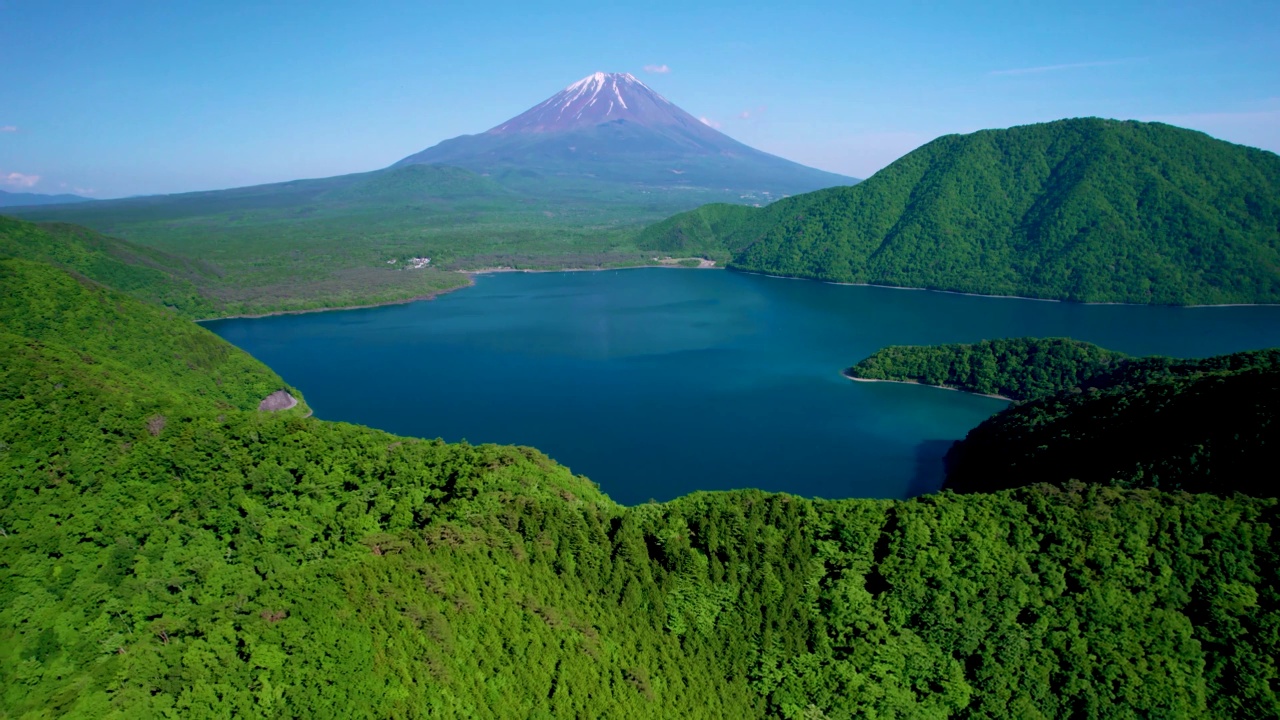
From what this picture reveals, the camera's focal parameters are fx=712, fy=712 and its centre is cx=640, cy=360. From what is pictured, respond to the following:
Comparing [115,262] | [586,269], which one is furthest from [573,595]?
[586,269]

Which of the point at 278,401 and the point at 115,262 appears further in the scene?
the point at 115,262

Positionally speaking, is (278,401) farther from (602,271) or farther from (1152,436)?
(602,271)

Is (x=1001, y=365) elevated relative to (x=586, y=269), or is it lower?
lower

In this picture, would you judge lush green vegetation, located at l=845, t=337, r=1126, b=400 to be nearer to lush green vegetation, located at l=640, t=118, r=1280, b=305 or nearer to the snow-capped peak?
lush green vegetation, located at l=640, t=118, r=1280, b=305

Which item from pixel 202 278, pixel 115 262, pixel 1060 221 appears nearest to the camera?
pixel 115 262

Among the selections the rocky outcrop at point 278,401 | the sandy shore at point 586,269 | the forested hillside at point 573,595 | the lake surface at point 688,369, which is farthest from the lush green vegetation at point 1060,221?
the rocky outcrop at point 278,401

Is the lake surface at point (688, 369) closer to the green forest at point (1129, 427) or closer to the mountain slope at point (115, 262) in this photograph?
the green forest at point (1129, 427)
